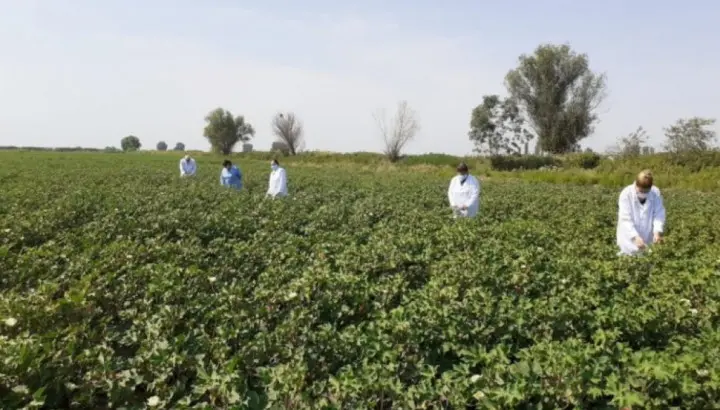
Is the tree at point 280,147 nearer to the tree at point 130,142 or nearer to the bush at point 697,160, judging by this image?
the bush at point 697,160

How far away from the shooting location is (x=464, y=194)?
9156mm

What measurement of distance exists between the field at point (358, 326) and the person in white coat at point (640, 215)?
0.27 metres

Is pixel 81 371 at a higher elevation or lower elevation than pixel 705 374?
lower

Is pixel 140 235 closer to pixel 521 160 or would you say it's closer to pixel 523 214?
pixel 523 214

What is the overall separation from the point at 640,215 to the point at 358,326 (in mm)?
4497

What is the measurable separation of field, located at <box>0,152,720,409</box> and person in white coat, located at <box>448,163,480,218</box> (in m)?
1.87

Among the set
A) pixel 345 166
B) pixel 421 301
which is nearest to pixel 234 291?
pixel 421 301

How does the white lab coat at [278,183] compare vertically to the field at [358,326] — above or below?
above

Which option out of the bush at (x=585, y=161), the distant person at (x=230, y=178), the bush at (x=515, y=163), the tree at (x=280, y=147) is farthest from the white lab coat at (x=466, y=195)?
the tree at (x=280, y=147)

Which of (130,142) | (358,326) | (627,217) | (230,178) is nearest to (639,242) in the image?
(627,217)

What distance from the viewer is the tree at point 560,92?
48.0m

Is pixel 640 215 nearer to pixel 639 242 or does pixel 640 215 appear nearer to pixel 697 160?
pixel 639 242

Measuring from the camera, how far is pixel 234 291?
13.9 ft

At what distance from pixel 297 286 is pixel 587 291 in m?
2.45
